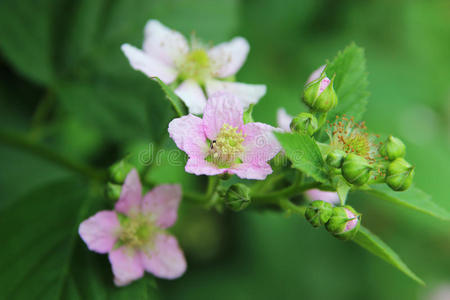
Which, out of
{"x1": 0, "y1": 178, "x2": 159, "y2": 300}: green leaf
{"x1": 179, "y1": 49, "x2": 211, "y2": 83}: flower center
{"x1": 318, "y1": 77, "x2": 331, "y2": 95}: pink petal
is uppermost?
{"x1": 318, "y1": 77, "x2": 331, "y2": 95}: pink petal

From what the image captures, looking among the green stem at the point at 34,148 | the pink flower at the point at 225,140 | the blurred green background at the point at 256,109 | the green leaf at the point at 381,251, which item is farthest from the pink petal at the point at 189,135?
the green stem at the point at 34,148

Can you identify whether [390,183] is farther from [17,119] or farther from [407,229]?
[407,229]

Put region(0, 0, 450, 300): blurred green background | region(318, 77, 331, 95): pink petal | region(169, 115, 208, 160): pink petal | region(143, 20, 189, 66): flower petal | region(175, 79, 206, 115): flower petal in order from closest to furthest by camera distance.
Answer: region(169, 115, 208, 160): pink petal
region(318, 77, 331, 95): pink petal
region(175, 79, 206, 115): flower petal
region(143, 20, 189, 66): flower petal
region(0, 0, 450, 300): blurred green background

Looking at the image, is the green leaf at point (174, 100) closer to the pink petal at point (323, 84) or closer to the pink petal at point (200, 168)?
the pink petal at point (200, 168)

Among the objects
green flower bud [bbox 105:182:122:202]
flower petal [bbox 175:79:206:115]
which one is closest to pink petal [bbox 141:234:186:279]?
green flower bud [bbox 105:182:122:202]

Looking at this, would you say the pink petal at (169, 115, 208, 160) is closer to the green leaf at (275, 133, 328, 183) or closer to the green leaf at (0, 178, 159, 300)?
the green leaf at (275, 133, 328, 183)

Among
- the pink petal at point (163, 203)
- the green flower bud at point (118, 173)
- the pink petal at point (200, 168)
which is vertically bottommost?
the pink petal at point (163, 203)
